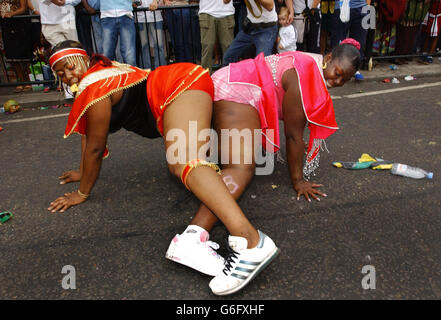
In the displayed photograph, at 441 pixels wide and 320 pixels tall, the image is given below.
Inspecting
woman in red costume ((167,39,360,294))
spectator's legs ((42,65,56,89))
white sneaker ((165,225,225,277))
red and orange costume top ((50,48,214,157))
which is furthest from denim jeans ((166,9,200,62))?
white sneaker ((165,225,225,277))

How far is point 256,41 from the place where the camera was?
5.17 m

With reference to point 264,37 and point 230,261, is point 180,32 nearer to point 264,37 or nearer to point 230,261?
point 264,37

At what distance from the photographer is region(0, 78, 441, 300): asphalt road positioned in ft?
6.82

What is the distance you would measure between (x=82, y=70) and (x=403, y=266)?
7.71 ft

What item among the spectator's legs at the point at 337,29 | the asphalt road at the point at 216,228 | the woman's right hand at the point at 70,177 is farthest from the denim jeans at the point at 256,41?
the woman's right hand at the point at 70,177

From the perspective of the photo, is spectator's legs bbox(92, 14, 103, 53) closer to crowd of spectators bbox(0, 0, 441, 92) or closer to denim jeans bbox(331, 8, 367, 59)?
crowd of spectators bbox(0, 0, 441, 92)

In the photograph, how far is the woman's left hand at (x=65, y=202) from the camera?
2804 mm

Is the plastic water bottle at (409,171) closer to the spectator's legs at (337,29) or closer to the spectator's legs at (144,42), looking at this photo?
the spectator's legs at (337,29)

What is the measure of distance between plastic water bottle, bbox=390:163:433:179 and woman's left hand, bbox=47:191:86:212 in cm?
257

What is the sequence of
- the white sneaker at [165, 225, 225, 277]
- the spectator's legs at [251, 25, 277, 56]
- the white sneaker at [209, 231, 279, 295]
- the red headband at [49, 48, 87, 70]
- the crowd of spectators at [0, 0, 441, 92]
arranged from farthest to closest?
the crowd of spectators at [0, 0, 441, 92] < the spectator's legs at [251, 25, 277, 56] < the red headband at [49, 48, 87, 70] < the white sneaker at [165, 225, 225, 277] < the white sneaker at [209, 231, 279, 295]

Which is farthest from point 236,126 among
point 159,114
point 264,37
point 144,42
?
point 144,42

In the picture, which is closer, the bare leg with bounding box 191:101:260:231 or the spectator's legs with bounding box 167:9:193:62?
the bare leg with bounding box 191:101:260:231

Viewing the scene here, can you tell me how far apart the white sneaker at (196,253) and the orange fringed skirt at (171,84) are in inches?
30.5

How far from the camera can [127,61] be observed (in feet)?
19.2
